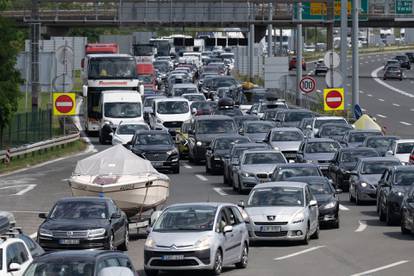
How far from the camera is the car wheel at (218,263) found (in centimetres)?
2553

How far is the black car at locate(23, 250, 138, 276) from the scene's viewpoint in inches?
727

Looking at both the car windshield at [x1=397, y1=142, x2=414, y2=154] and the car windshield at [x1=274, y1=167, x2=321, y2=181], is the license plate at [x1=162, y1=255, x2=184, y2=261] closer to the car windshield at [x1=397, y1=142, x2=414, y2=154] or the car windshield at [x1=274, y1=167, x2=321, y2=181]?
the car windshield at [x1=274, y1=167, x2=321, y2=181]

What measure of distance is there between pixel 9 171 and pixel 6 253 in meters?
32.9

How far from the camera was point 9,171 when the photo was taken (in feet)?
175

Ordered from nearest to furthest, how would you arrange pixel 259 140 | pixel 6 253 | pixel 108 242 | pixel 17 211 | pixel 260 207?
pixel 6 253 → pixel 108 242 → pixel 260 207 → pixel 17 211 → pixel 259 140

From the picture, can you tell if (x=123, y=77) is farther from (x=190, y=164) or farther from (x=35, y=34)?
(x=190, y=164)

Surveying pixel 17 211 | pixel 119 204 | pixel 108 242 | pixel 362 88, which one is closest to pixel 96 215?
pixel 108 242

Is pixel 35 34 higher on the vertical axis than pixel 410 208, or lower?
higher

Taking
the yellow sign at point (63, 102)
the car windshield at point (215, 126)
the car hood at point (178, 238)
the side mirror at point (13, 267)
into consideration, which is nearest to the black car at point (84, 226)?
the car hood at point (178, 238)

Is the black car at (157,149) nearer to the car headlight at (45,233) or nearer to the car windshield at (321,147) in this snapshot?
the car windshield at (321,147)

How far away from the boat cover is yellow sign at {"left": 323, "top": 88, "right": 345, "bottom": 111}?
85.0ft

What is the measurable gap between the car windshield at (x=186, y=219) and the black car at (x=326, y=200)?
8001 millimetres

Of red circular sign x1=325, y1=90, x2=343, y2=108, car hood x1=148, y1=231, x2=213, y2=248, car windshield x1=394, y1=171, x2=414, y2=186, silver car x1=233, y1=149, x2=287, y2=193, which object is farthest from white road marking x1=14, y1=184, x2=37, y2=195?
car hood x1=148, y1=231, x2=213, y2=248

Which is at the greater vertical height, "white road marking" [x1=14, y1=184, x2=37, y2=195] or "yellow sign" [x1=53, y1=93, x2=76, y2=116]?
"yellow sign" [x1=53, y1=93, x2=76, y2=116]
